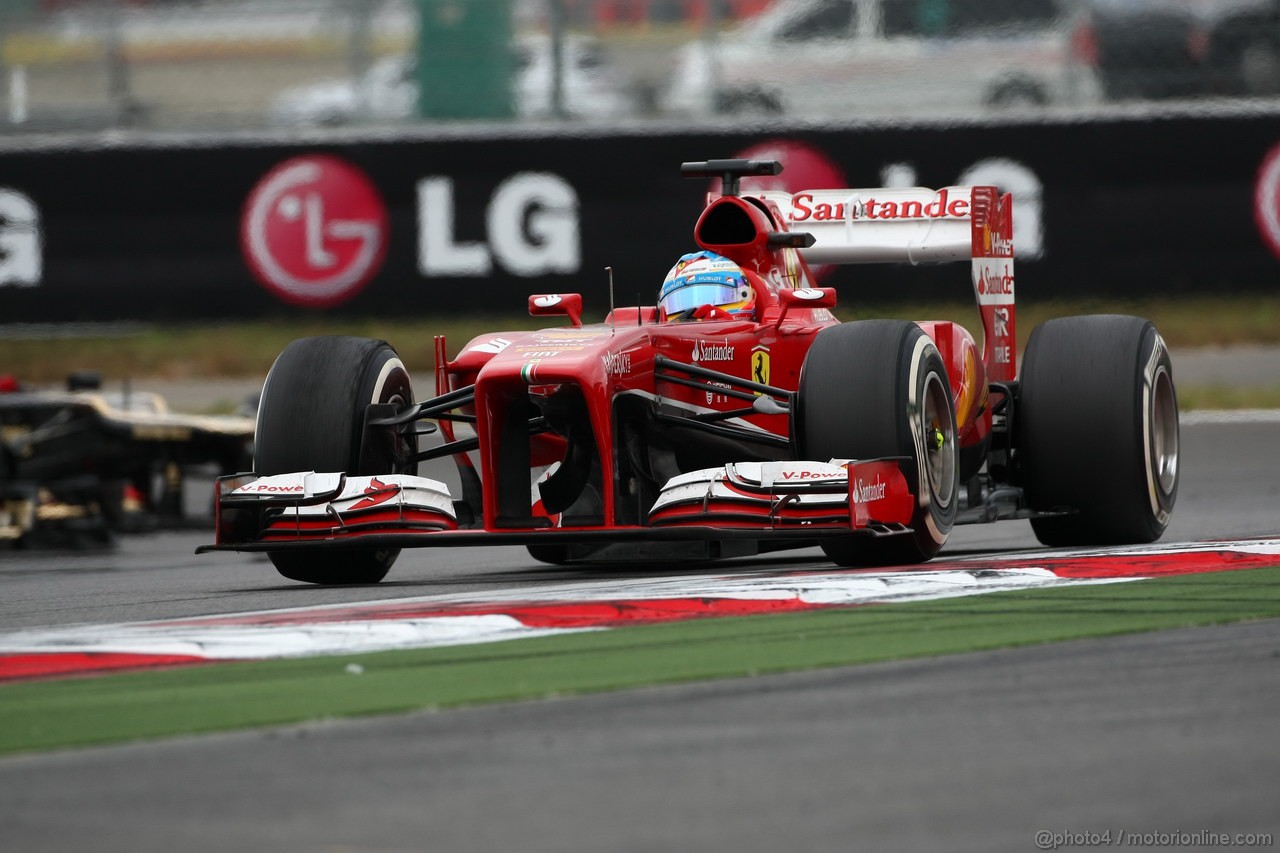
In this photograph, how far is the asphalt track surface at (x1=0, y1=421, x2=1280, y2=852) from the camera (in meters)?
3.97

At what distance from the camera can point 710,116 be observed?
17.2 m

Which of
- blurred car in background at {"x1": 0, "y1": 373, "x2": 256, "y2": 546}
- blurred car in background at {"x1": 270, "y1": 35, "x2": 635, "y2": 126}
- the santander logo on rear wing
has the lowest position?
blurred car in background at {"x1": 0, "y1": 373, "x2": 256, "y2": 546}

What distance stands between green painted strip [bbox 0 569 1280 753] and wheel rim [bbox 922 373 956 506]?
61.6 inches

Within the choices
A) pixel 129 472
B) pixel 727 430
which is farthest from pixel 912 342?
pixel 129 472

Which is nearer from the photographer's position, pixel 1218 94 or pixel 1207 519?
pixel 1207 519

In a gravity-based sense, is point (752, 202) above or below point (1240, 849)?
above

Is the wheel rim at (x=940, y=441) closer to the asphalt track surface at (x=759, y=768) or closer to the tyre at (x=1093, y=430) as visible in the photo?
the tyre at (x=1093, y=430)

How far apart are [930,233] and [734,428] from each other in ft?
7.23

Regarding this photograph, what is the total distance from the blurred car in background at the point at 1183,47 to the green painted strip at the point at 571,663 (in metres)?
10.3

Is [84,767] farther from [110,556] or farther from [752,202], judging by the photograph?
[110,556]

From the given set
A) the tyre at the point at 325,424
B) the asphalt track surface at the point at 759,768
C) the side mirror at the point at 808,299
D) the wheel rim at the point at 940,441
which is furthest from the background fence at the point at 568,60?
the asphalt track surface at the point at 759,768

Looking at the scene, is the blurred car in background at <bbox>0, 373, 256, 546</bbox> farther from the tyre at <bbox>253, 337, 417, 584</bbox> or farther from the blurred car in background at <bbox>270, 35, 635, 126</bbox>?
the blurred car in background at <bbox>270, 35, 635, 126</bbox>

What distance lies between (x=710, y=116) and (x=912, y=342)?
9.09 metres

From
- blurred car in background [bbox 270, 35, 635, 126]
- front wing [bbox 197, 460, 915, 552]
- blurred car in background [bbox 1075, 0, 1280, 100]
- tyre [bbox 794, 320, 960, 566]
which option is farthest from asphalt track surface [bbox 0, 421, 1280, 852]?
blurred car in background [bbox 270, 35, 635, 126]
